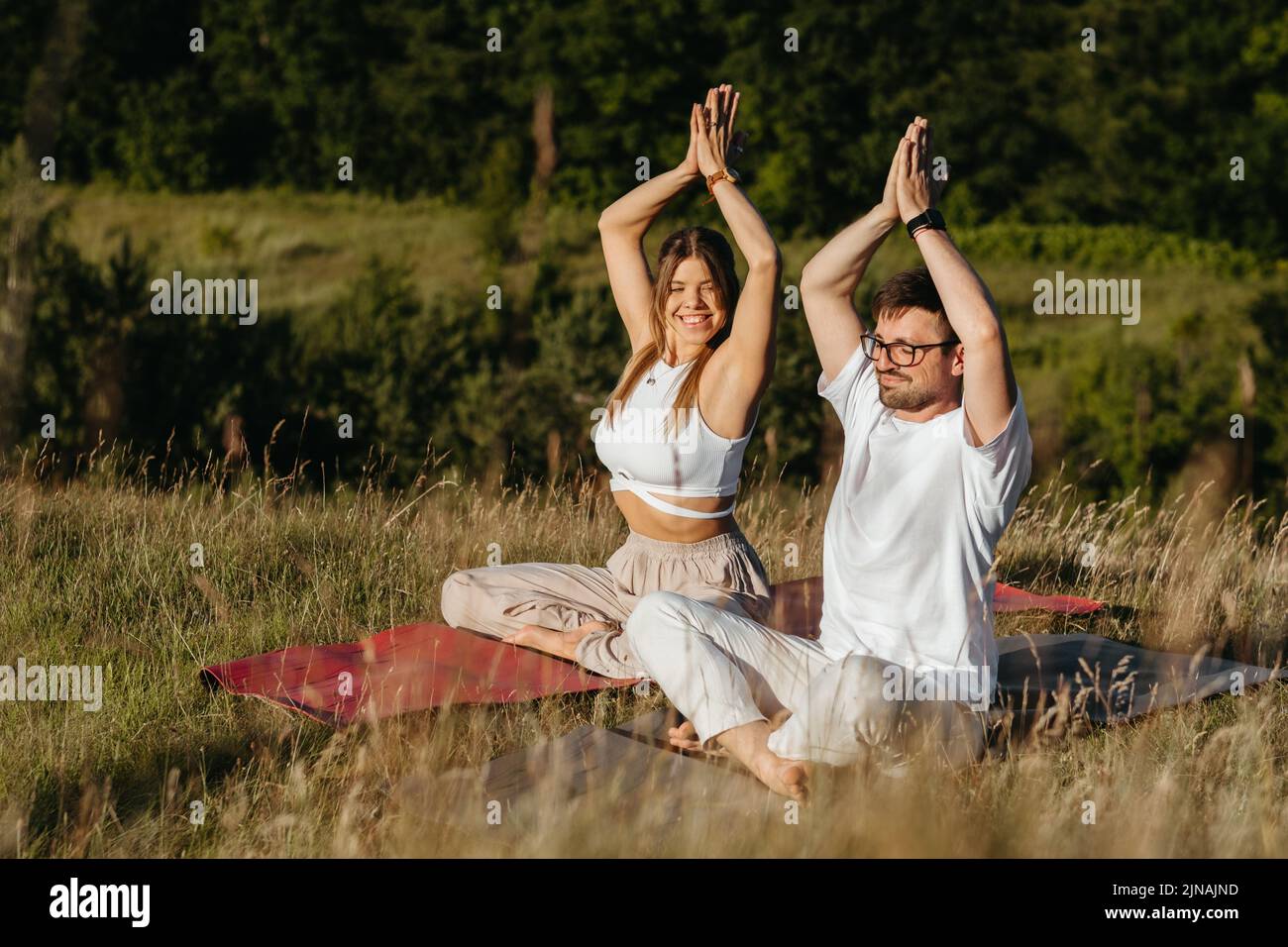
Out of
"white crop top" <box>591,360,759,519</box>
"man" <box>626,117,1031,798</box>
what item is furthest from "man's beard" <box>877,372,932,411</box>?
"white crop top" <box>591,360,759,519</box>

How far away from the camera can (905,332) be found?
3365 mm

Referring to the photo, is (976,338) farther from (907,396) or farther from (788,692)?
(788,692)

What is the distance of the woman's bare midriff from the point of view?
14.2ft

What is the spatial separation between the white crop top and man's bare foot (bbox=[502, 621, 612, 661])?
46 cm

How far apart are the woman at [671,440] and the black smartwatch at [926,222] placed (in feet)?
2.43

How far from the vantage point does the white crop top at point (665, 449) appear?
4223 mm

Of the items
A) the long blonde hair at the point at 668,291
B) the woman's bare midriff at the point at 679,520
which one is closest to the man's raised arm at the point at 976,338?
the long blonde hair at the point at 668,291

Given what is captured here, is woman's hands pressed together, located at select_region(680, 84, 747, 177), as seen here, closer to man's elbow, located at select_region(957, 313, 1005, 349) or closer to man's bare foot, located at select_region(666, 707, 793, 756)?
man's elbow, located at select_region(957, 313, 1005, 349)

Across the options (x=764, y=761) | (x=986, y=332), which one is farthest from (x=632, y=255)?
(x=764, y=761)

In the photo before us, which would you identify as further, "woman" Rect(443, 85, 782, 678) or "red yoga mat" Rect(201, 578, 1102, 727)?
"woman" Rect(443, 85, 782, 678)

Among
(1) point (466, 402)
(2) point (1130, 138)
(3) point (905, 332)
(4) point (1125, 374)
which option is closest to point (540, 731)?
(3) point (905, 332)

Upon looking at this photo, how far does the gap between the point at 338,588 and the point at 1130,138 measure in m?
32.4

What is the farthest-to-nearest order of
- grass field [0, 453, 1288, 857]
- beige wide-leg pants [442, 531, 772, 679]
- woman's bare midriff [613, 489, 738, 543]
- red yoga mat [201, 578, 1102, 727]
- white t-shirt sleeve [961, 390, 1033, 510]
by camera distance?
woman's bare midriff [613, 489, 738, 543] < beige wide-leg pants [442, 531, 772, 679] < red yoga mat [201, 578, 1102, 727] < white t-shirt sleeve [961, 390, 1033, 510] < grass field [0, 453, 1288, 857]

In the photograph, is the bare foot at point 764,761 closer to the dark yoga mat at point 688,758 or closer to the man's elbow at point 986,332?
the dark yoga mat at point 688,758
